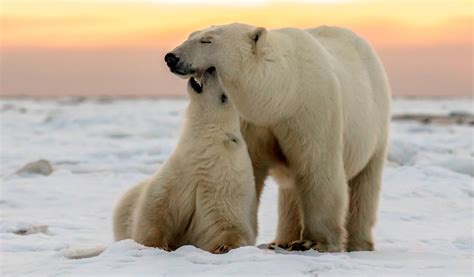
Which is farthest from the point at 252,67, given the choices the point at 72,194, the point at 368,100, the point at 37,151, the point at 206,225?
the point at 37,151

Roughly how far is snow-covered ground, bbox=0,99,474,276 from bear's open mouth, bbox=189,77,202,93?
77cm

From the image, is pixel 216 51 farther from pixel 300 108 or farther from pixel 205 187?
pixel 205 187

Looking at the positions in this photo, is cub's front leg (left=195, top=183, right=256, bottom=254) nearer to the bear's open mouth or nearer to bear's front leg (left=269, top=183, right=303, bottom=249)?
the bear's open mouth

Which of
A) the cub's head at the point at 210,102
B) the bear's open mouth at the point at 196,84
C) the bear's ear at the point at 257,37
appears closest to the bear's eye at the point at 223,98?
the cub's head at the point at 210,102

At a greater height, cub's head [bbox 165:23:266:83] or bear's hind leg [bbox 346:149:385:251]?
cub's head [bbox 165:23:266:83]

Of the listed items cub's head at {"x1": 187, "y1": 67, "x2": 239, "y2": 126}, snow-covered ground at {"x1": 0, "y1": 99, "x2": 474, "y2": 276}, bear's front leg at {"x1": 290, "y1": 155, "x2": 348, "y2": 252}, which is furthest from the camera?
bear's front leg at {"x1": 290, "y1": 155, "x2": 348, "y2": 252}

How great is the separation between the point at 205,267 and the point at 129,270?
0.33 metres

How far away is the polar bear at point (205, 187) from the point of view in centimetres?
387

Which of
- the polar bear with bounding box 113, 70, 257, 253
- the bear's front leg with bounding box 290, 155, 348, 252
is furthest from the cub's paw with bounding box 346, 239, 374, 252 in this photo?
the polar bear with bounding box 113, 70, 257, 253

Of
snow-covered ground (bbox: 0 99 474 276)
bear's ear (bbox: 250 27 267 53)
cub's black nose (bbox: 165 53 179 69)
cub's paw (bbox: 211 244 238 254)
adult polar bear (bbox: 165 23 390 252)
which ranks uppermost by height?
bear's ear (bbox: 250 27 267 53)

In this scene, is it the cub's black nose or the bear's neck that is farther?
the bear's neck

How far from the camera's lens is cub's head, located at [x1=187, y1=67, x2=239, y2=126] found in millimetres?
3859

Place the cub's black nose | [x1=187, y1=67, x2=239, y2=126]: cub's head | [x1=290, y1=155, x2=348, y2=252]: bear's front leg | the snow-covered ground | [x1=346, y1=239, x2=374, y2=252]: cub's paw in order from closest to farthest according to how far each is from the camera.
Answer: the snow-covered ground → the cub's black nose → [x1=187, y1=67, x2=239, y2=126]: cub's head → [x1=290, y1=155, x2=348, y2=252]: bear's front leg → [x1=346, y1=239, x2=374, y2=252]: cub's paw

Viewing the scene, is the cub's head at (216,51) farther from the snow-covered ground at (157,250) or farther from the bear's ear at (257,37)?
the snow-covered ground at (157,250)
